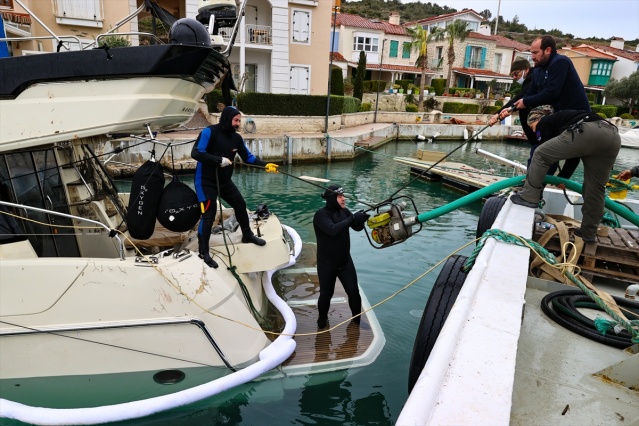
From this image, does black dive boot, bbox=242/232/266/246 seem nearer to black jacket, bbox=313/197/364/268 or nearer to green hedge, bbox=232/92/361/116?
black jacket, bbox=313/197/364/268

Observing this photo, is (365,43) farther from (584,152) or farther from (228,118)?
(584,152)

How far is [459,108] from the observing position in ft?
117

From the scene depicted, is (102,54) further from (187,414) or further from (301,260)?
(301,260)

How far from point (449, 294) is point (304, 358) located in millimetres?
2169

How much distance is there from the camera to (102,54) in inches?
165

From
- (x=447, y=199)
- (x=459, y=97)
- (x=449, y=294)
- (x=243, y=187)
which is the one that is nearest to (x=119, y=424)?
(x=449, y=294)

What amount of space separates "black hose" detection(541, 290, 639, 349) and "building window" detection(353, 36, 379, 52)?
135 feet

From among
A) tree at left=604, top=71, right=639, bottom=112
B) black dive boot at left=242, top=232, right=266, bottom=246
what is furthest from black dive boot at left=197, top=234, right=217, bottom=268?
tree at left=604, top=71, right=639, bottom=112

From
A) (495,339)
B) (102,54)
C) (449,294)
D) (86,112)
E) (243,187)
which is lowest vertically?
(243,187)

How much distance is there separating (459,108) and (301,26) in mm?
16179

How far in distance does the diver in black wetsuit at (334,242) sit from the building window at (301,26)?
893 inches

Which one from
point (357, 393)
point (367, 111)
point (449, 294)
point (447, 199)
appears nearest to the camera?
point (449, 294)

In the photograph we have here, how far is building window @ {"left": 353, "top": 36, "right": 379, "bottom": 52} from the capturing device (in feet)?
135

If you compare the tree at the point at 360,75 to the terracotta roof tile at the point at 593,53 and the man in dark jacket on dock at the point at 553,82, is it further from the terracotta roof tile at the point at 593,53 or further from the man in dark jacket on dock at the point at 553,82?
the terracotta roof tile at the point at 593,53
